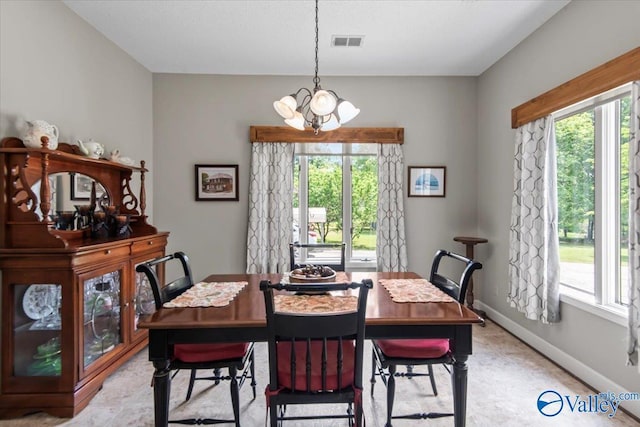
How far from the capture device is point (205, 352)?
1.76 m

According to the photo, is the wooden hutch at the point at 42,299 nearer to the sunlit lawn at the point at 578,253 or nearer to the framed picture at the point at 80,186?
the framed picture at the point at 80,186

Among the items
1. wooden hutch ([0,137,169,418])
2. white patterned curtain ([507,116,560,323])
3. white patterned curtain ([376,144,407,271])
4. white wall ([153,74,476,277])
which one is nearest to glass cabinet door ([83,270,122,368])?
wooden hutch ([0,137,169,418])

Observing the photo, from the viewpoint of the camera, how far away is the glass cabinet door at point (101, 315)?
87.7 inches

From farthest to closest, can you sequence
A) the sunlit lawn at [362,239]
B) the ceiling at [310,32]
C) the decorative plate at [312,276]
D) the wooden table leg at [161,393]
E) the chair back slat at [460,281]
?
1. the sunlit lawn at [362,239]
2. the ceiling at [310,32]
3. the decorative plate at [312,276]
4. the chair back slat at [460,281]
5. the wooden table leg at [161,393]

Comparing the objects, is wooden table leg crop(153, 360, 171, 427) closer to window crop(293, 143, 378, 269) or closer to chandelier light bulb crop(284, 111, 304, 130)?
chandelier light bulb crop(284, 111, 304, 130)

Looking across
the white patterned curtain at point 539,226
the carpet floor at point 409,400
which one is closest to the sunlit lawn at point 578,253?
the white patterned curtain at point 539,226

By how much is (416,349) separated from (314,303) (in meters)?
0.62

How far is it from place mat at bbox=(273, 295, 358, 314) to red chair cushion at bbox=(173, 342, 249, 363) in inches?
12.3

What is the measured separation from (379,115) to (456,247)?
1.79 metres

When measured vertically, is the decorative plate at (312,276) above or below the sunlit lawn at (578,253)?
below

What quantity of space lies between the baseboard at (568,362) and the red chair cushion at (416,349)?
50.7 inches

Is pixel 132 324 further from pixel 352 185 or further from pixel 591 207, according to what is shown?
pixel 591 207

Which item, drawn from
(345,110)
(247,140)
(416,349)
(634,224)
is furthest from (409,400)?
(247,140)

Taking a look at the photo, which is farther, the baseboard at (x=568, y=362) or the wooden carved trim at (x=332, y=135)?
the wooden carved trim at (x=332, y=135)
